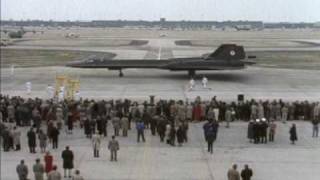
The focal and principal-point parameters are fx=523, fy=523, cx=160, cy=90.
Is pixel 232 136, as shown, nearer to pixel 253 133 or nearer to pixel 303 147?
pixel 253 133

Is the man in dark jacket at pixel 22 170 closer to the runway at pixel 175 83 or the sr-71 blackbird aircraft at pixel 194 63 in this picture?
the runway at pixel 175 83

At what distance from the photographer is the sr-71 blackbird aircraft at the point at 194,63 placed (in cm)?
3822

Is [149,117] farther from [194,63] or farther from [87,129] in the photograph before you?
[194,63]

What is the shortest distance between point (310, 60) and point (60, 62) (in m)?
26.4

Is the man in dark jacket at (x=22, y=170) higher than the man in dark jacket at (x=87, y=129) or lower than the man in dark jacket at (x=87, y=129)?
lower

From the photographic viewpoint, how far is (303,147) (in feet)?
58.7

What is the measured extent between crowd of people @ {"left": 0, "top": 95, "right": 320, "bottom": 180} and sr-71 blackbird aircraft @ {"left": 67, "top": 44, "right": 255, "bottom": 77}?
15185mm

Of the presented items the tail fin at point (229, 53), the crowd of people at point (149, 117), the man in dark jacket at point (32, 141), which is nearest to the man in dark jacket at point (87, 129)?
the crowd of people at point (149, 117)

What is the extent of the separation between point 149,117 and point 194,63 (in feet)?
58.5

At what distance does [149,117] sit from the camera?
20.8m

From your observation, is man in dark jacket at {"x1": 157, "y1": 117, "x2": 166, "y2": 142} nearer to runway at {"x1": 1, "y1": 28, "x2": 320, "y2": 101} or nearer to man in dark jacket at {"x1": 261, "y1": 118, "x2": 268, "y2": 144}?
man in dark jacket at {"x1": 261, "y1": 118, "x2": 268, "y2": 144}

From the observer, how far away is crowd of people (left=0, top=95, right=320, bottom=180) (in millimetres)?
18125

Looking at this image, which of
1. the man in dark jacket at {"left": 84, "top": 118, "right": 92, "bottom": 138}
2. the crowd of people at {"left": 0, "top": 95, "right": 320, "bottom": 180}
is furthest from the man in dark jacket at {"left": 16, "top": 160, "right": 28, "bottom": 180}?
the man in dark jacket at {"left": 84, "top": 118, "right": 92, "bottom": 138}

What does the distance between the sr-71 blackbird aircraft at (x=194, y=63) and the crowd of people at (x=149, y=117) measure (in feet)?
49.8
